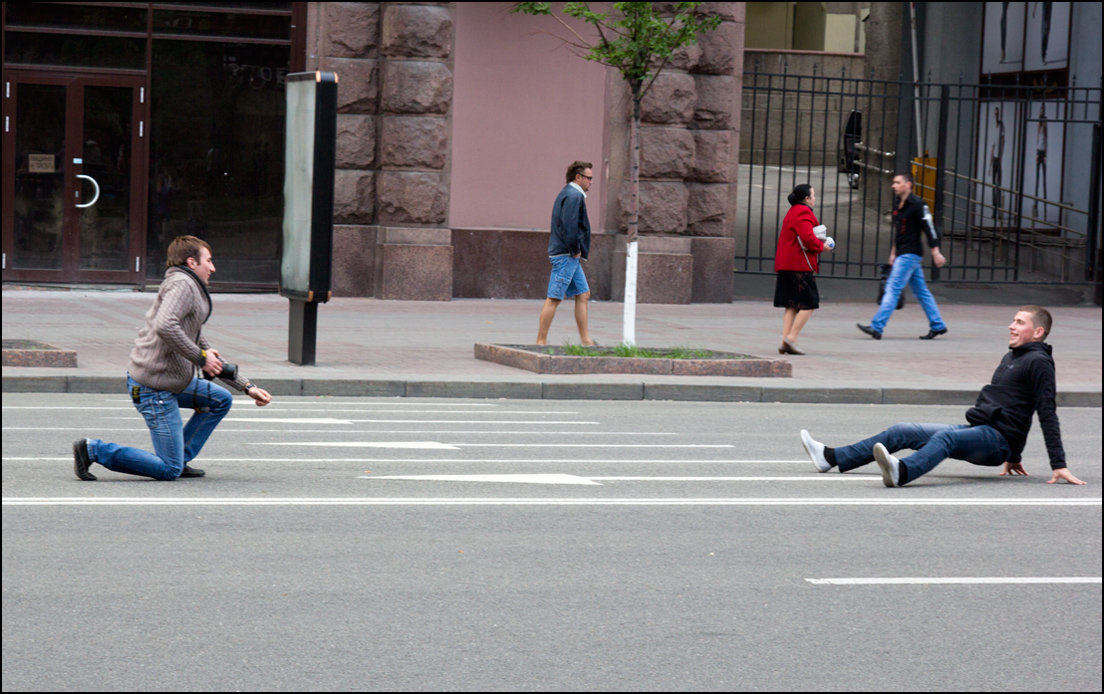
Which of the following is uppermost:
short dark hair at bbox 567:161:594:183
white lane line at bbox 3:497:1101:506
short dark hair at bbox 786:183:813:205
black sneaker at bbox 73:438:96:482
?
short dark hair at bbox 567:161:594:183

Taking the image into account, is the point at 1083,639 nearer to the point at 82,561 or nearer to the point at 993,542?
the point at 993,542

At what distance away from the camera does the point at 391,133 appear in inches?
754

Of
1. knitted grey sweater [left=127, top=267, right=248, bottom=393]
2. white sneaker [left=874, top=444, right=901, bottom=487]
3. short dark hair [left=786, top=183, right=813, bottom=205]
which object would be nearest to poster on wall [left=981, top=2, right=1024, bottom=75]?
short dark hair [left=786, top=183, right=813, bottom=205]

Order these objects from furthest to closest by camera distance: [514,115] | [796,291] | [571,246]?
1. [514,115]
2. [796,291]
3. [571,246]

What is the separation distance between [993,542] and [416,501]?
111 inches

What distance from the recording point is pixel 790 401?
13.1 meters

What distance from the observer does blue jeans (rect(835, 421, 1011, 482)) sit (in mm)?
8508

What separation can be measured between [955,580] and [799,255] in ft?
29.1

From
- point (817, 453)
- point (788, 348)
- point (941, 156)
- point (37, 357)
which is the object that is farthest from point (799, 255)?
point (941, 156)

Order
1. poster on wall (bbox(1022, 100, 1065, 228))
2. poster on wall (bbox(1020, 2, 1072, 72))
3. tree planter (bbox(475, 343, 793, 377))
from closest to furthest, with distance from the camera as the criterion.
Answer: tree planter (bbox(475, 343, 793, 377))
poster on wall (bbox(1022, 100, 1065, 228))
poster on wall (bbox(1020, 2, 1072, 72))

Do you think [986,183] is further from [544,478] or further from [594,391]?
[544,478]

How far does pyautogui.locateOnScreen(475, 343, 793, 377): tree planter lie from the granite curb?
44cm

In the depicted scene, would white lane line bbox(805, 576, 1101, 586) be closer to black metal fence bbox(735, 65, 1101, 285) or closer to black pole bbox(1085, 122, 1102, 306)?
black metal fence bbox(735, 65, 1101, 285)

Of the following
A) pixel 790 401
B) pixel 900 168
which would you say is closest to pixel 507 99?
pixel 790 401
